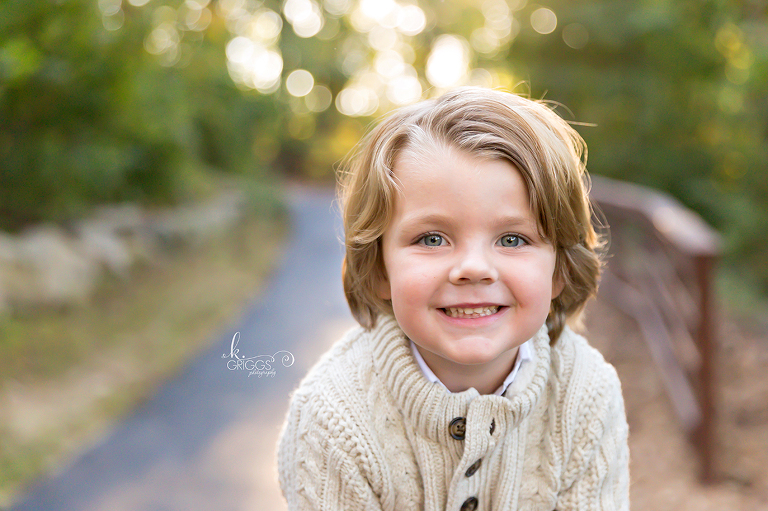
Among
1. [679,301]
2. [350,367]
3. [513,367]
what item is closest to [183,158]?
[679,301]

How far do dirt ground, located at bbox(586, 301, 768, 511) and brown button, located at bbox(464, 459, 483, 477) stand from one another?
232 centimetres

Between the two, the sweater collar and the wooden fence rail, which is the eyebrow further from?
the wooden fence rail

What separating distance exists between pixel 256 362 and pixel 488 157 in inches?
31.3

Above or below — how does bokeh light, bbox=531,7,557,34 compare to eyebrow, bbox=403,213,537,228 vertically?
above

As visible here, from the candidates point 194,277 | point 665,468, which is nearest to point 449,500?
point 665,468

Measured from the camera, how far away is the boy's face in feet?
4.01

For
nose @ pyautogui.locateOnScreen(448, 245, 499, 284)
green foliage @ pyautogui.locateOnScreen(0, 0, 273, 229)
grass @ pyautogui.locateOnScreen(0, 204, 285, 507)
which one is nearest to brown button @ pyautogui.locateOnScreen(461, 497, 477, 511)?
nose @ pyautogui.locateOnScreen(448, 245, 499, 284)

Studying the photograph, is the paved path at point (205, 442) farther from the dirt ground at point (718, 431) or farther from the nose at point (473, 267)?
the dirt ground at point (718, 431)

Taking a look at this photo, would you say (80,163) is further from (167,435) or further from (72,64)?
(167,435)

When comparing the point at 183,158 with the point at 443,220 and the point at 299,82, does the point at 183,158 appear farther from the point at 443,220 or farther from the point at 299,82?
the point at 443,220

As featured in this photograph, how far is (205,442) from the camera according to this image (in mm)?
3777

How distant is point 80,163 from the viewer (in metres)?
5.32

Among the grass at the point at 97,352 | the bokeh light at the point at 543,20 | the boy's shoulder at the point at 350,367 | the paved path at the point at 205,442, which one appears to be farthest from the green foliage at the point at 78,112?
the bokeh light at the point at 543,20

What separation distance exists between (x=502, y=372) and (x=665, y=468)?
2.83 metres
